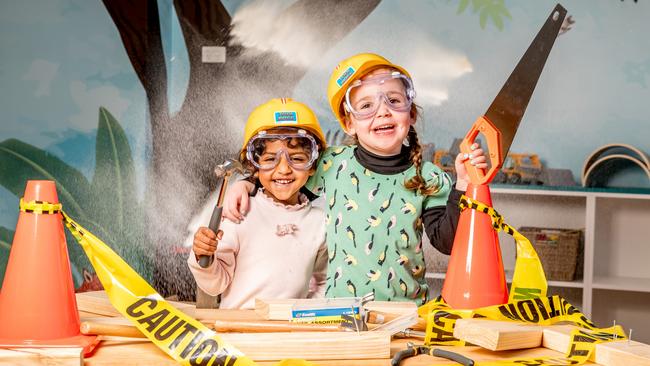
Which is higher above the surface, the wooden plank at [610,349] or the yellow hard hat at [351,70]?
the yellow hard hat at [351,70]

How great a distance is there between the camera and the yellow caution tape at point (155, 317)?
5.72 ft

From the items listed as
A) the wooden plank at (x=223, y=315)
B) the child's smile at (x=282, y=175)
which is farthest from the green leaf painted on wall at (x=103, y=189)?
the wooden plank at (x=223, y=315)

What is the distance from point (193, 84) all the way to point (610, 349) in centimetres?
505

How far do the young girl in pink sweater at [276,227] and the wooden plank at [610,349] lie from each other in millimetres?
1084

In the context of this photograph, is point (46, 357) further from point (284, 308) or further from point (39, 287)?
point (284, 308)

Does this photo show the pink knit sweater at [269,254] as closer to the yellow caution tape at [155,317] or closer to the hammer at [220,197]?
the hammer at [220,197]

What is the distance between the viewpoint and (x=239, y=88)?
6.39 metres

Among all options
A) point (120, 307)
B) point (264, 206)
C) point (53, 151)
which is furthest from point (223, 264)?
point (53, 151)

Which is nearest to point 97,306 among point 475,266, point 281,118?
point 281,118

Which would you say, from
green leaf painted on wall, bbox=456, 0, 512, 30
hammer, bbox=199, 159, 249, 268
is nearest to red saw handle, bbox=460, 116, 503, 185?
hammer, bbox=199, 159, 249, 268

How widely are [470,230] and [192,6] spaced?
4.70m

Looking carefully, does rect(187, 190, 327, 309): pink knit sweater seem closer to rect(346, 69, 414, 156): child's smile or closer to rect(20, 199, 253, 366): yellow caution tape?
rect(346, 69, 414, 156): child's smile

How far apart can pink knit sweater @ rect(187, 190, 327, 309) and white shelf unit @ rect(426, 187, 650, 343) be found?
2.88m

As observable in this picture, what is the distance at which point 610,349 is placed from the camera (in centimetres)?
176
